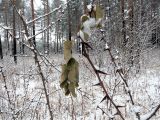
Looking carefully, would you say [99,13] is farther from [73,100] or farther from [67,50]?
[73,100]

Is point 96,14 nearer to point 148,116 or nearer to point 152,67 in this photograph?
point 148,116

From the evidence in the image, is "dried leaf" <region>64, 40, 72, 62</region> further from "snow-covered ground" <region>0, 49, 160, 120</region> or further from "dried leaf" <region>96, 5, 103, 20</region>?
"snow-covered ground" <region>0, 49, 160, 120</region>

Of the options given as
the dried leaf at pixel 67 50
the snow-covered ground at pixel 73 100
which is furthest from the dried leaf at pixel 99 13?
the snow-covered ground at pixel 73 100

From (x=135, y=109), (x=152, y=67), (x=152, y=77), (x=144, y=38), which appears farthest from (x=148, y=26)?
(x=135, y=109)

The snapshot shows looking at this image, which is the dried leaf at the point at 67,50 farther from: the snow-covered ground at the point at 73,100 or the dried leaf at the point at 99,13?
the snow-covered ground at the point at 73,100

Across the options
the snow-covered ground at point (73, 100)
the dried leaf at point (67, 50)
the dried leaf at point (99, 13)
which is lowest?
the snow-covered ground at point (73, 100)

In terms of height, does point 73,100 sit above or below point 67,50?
below

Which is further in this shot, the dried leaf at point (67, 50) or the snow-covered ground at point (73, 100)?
the snow-covered ground at point (73, 100)

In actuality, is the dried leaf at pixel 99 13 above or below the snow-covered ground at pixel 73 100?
above

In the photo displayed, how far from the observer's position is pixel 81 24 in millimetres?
662

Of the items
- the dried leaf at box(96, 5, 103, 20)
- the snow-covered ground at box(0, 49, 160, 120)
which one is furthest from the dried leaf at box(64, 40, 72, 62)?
the snow-covered ground at box(0, 49, 160, 120)

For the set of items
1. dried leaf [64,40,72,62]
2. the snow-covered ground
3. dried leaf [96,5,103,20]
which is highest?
dried leaf [96,5,103,20]

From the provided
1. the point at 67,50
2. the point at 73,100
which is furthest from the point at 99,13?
the point at 73,100

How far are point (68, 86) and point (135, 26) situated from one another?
8988 millimetres
